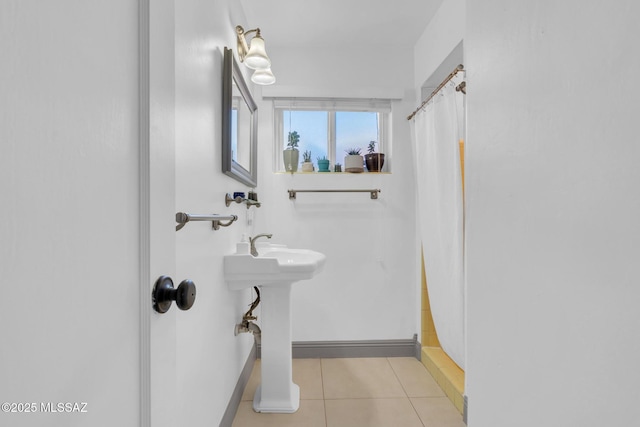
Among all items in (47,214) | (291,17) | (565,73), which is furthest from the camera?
(291,17)

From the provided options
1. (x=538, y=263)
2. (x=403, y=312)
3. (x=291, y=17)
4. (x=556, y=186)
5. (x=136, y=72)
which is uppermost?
(x=291, y=17)

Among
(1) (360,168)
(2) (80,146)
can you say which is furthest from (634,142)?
(1) (360,168)

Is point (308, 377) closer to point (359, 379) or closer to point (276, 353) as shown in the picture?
point (359, 379)

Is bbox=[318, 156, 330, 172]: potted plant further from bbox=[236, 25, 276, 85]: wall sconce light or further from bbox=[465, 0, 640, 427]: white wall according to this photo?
bbox=[465, 0, 640, 427]: white wall

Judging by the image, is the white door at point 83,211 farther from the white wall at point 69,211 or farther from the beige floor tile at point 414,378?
the beige floor tile at point 414,378

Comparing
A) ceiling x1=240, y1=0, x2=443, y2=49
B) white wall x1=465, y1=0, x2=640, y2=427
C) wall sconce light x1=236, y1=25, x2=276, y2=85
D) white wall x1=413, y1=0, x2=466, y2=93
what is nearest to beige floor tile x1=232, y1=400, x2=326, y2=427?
white wall x1=465, y1=0, x2=640, y2=427

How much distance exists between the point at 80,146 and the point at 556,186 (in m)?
0.69

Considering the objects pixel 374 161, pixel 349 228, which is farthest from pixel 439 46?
pixel 349 228

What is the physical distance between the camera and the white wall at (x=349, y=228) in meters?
2.50

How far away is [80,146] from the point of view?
1.19 feet

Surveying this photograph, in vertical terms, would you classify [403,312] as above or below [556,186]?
below

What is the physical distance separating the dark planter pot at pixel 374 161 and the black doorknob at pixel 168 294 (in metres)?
2.14

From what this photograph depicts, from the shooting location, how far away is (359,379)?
2.14 meters

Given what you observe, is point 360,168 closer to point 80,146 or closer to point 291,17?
point 291,17
